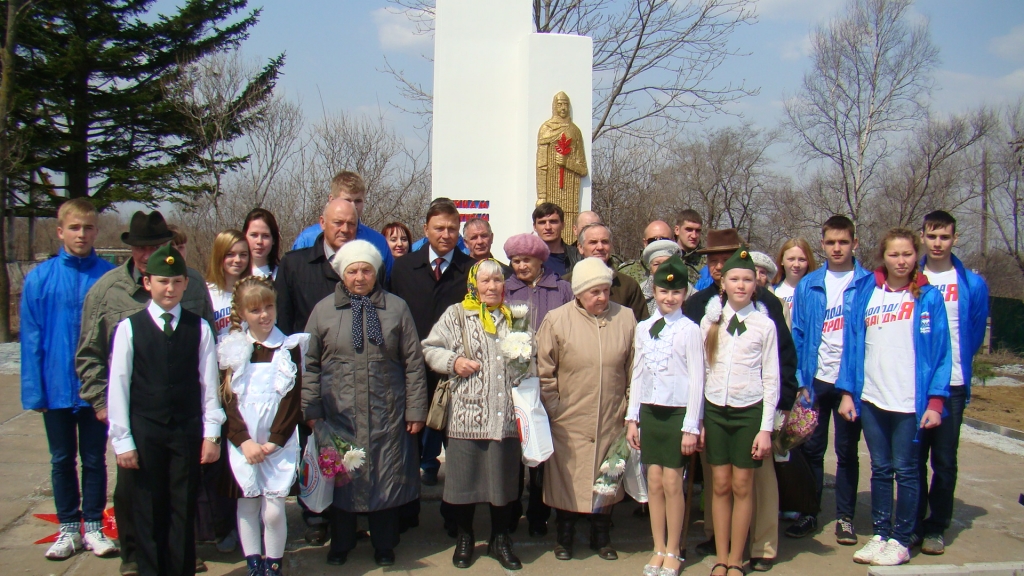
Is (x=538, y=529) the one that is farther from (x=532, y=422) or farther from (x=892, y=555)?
(x=892, y=555)

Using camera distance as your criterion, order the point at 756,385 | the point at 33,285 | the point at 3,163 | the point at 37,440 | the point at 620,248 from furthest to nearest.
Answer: the point at 620,248 < the point at 3,163 < the point at 37,440 < the point at 33,285 < the point at 756,385

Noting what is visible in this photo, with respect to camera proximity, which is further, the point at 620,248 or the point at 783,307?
the point at 620,248

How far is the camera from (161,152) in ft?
60.7

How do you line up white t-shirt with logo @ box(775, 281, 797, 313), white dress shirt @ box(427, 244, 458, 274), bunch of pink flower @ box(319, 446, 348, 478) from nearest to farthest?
bunch of pink flower @ box(319, 446, 348, 478) < white dress shirt @ box(427, 244, 458, 274) < white t-shirt with logo @ box(775, 281, 797, 313)

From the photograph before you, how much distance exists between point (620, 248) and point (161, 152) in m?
12.3

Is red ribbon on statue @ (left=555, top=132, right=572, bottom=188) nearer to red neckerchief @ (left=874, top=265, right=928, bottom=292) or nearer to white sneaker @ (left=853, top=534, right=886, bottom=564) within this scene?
red neckerchief @ (left=874, top=265, right=928, bottom=292)

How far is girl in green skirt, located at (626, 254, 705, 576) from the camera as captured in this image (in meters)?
3.64

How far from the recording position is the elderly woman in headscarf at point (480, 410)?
12.4 ft

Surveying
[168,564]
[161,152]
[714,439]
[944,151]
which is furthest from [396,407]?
[944,151]

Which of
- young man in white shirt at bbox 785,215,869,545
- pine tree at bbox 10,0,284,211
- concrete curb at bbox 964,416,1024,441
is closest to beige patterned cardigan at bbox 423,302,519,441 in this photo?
young man in white shirt at bbox 785,215,869,545

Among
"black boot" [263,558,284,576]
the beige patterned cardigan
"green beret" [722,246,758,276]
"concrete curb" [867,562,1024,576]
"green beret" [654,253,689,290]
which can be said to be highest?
"green beret" [722,246,758,276]

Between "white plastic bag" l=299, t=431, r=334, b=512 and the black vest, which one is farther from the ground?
the black vest

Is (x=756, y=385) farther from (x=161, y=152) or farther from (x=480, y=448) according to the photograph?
(x=161, y=152)

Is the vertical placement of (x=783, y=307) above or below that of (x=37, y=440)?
above
